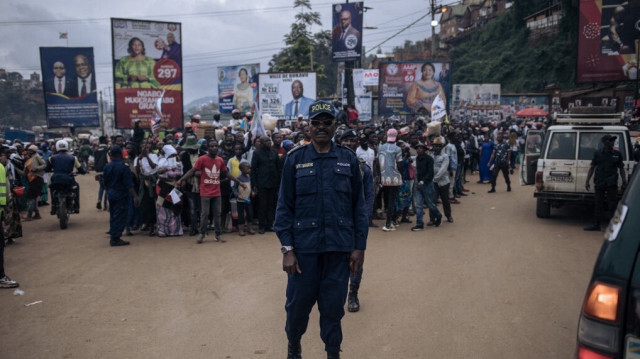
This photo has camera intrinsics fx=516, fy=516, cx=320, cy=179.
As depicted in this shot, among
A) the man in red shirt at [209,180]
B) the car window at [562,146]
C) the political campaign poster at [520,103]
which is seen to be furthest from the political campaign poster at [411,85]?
the man in red shirt at [209,180]

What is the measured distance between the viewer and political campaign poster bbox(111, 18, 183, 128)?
21172 millimetres

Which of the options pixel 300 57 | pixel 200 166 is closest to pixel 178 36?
pixel 200 166

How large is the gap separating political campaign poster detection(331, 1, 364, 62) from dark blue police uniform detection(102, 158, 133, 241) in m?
21.0

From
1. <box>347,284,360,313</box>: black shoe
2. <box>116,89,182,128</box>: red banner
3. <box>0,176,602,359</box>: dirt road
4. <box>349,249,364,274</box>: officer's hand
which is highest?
<box>116,89,182,128</box>: red banner

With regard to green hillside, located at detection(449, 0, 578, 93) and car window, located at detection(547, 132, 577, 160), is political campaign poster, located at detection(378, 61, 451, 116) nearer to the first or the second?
green hillside, located at detection(449, 0, 578, 93)

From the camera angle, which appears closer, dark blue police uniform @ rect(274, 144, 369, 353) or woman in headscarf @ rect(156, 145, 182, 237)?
dark blue police uniform @ rect(274, 144, 369, 353)

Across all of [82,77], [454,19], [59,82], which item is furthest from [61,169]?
[454,19]

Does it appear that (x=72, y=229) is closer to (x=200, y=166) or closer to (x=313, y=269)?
(x=200, y=166)

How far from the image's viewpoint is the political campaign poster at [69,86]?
25234mm

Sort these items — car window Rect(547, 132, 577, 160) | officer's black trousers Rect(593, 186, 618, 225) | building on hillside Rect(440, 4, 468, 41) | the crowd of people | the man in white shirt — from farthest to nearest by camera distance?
building on hillside Rect(440, 4, 468, 41) → the man in white shirt → car window Rect(547, 132, 577, 160) → officer's black trousers Rect(593, 186, 618, 225) → the crowd of people

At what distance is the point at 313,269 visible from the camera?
3.68 metres

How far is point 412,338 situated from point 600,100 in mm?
23288

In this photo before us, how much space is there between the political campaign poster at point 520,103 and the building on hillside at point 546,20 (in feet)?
54.9

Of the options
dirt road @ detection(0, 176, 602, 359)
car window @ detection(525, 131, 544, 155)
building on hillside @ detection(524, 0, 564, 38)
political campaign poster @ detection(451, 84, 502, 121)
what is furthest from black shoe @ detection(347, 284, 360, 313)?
building on hillside @ detection(524, 0, 564, 38)
